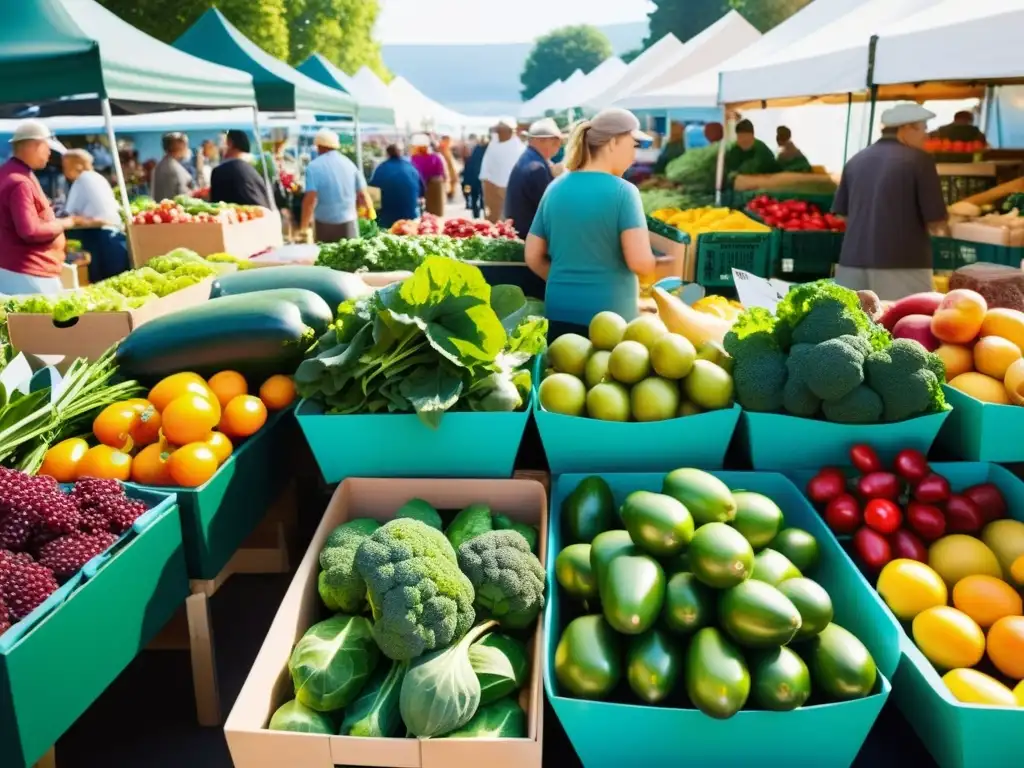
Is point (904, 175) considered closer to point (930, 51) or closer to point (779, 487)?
point (930, 51)

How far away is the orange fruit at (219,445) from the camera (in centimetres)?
234

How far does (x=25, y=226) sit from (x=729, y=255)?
5474mm

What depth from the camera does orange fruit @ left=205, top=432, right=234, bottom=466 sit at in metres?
2.34

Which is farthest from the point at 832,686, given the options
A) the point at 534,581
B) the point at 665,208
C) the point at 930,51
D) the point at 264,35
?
the point at 264,35

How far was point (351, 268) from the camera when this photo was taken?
14.6 ft

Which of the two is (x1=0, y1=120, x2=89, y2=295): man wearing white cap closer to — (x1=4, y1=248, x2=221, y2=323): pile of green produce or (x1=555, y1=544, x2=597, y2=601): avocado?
(x1=4, y1=248, x2=221, y2=323): pile of green produce

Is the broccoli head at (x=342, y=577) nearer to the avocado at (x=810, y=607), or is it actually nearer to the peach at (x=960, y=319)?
the avocado at (x=810, y=607)

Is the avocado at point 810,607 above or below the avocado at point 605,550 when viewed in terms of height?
below

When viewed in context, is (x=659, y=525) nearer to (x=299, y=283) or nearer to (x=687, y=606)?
(x=687, y=606)

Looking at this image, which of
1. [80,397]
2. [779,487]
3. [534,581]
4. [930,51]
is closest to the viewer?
[534,581]

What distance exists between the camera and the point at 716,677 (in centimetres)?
149

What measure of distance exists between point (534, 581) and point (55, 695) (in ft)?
3.34

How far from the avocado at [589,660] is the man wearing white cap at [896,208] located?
458 centimetres

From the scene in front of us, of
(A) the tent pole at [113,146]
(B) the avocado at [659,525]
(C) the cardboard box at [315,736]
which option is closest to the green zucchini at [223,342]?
(C) the cardboard box at [315,736]
